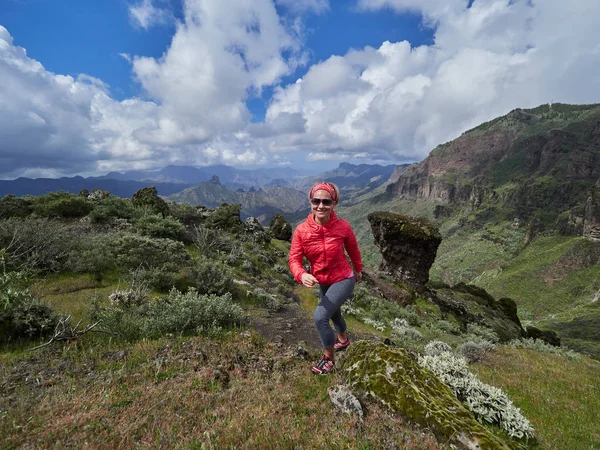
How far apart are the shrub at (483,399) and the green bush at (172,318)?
4.78 meters

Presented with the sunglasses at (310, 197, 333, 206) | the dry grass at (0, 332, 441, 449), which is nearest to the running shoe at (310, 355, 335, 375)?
the dry grass at (0, 332, 441, 449)

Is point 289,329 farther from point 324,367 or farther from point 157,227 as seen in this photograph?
point 157,227

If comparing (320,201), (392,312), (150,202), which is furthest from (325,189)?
(150,202)

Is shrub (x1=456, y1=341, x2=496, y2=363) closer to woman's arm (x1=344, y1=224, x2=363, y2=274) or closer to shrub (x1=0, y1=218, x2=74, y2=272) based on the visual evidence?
woman's arm (x1=344, y1=224, x2=363, y2=274)

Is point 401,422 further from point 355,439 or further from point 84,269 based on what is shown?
point 84,269

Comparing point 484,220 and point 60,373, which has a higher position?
point 60,373

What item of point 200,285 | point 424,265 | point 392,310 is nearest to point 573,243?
point 424,265

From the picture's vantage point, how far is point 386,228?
2517 cm

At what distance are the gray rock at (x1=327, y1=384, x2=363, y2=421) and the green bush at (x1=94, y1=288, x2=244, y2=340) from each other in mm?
3235

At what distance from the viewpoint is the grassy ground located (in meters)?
4.60

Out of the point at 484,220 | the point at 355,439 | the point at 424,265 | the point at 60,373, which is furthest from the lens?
the point at 484,220

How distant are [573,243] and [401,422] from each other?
114388 millimetres

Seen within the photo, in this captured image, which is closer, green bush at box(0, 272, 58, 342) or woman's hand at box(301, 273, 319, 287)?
woman's hand at box(301, 273, 319, 287)

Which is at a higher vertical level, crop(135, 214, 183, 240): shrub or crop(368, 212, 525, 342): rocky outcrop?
crop(135, 214, 183, 240): shrub
